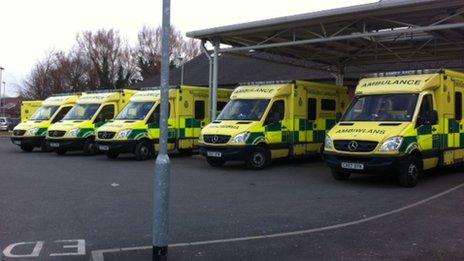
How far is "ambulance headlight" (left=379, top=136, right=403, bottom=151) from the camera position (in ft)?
39.9

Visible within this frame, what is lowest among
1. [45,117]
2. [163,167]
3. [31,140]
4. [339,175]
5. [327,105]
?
[339,175]

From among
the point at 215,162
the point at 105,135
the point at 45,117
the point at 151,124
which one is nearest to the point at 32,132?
the point at 45,117

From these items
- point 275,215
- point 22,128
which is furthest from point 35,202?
point 22,128

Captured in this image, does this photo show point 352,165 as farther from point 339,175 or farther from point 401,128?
point 401,128

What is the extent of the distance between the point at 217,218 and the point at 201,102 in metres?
12.4

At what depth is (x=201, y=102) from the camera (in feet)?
68.7

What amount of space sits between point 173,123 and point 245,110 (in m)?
3.76

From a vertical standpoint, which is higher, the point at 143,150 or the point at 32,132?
the point at 32,132

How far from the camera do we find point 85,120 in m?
21.8

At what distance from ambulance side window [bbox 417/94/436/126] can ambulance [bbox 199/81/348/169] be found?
469cm

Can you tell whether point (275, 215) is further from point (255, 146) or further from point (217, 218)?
point (255, 146)

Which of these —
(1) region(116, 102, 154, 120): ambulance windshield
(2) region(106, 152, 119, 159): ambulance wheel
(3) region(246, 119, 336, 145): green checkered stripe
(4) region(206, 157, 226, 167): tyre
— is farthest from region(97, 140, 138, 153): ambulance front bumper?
(3) region(246, 119, 336, 145): green checkered stripe

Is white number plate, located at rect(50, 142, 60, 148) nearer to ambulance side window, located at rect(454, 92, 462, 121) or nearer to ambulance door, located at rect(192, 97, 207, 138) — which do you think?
ambulance door, located at rect(192, 97, 207, 138)

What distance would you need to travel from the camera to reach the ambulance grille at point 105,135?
1920cm
